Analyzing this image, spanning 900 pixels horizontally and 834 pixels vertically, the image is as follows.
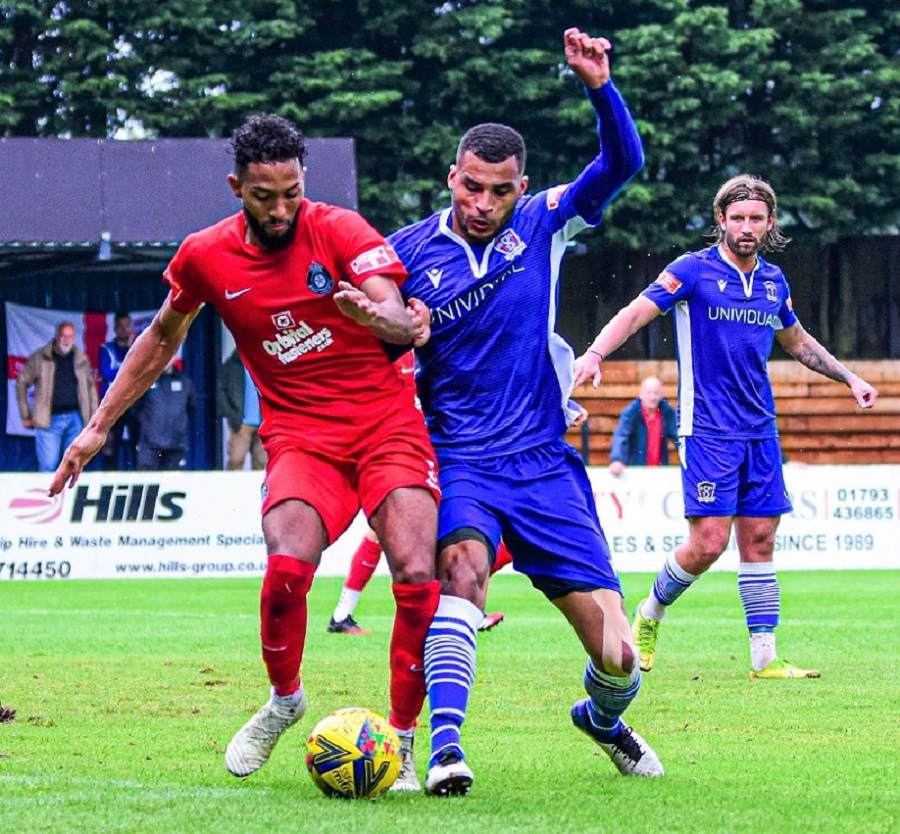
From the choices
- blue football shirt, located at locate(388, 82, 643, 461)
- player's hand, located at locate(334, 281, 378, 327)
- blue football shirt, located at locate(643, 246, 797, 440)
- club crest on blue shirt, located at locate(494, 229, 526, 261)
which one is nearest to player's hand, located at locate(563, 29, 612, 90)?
blue football shirt, located at locate(388, 82, 643, 461)

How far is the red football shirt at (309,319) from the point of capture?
6.85 m

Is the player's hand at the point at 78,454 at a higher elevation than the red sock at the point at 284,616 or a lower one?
higher

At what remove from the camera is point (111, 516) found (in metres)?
20.0

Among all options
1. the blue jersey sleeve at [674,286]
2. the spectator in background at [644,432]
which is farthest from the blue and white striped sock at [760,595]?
the spectator in background at [644,432]

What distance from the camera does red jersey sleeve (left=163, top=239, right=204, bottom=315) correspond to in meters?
7.01

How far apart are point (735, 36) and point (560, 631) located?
59.9 feet

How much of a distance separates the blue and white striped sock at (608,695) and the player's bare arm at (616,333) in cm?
173

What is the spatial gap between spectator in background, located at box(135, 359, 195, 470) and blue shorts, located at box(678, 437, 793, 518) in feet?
44.4

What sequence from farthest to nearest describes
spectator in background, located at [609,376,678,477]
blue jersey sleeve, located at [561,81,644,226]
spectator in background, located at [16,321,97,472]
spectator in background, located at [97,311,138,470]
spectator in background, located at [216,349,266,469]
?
spectator in background, located at [216,349,266,469] → spectator in background, located at [16,321,97,472] → spectator in background, located at [97,311,138,470] → spectator in background, located at [609,376,678,477] → blue jersey sleeve, located at [561,81,644,226]

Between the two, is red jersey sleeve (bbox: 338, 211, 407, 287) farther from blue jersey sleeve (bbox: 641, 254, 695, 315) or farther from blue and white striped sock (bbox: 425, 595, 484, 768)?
blue jersey sleeve (bbox: 641, 254, 695, 315)

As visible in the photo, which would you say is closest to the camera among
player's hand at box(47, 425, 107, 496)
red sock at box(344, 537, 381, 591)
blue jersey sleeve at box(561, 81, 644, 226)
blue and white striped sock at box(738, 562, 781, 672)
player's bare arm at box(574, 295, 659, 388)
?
blue jersey sleeve at box(561, 81, 644, 226)

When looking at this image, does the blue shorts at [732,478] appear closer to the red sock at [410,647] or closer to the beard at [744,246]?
the beard at [744,246]

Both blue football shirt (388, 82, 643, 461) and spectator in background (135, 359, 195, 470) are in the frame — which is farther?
spectator in background (135, 359, 195, 470)

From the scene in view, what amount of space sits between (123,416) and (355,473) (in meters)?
19.6
